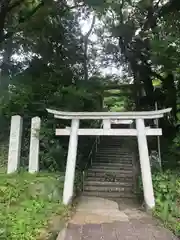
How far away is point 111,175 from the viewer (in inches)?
392

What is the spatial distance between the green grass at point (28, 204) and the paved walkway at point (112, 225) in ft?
1.60

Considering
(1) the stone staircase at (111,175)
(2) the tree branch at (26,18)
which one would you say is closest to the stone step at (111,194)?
(1) the stone staircase at (111,175)

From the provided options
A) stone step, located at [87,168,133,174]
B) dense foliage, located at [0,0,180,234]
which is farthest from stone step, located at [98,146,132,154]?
stone step, located at [87,168,133,174]

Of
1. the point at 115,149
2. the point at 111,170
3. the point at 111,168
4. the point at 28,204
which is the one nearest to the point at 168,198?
the point at 111,170

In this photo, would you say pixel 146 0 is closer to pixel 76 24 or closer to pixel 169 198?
pixel 76 24

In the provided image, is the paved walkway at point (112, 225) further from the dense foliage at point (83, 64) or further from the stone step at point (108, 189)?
the stone step at point (108, 189)

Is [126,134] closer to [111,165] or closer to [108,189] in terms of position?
[108,189]

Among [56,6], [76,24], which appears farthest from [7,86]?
[76,24]

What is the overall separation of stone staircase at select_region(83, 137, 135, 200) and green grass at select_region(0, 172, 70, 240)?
1736 millimetres

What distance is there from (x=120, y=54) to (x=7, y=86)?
21.1 ft

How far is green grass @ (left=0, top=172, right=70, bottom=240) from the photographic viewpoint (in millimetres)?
5039

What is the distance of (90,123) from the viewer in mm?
11438

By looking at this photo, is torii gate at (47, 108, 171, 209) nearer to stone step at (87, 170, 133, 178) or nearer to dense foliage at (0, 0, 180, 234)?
dense foliage at (0, 0, 180, 234)

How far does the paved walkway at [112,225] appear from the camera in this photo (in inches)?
209
